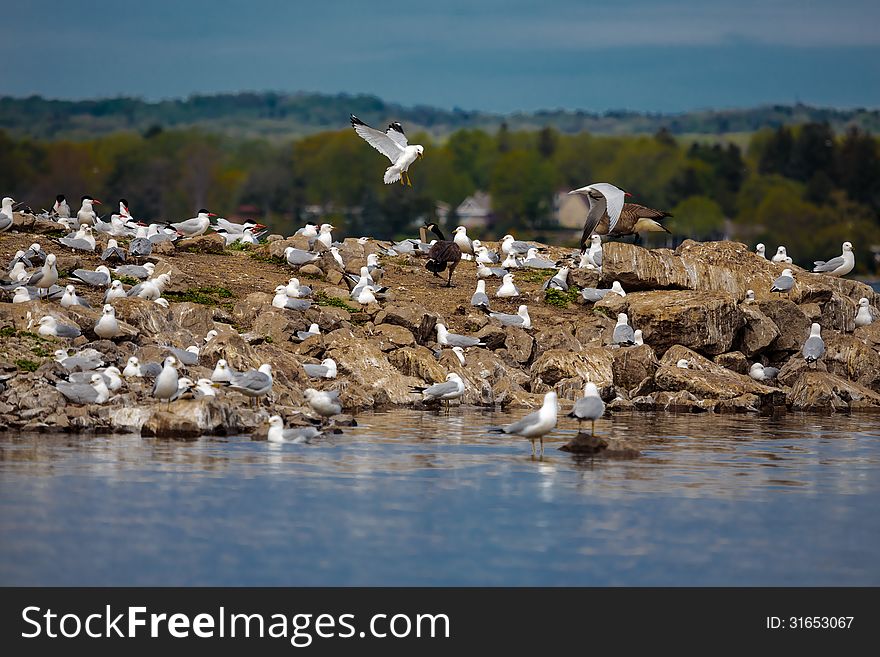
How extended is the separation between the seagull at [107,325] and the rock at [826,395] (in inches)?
381

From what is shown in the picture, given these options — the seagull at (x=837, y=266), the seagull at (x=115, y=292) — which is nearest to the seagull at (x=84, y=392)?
the seagull at (x=115, y=292)

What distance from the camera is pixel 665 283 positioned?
78.5 ft

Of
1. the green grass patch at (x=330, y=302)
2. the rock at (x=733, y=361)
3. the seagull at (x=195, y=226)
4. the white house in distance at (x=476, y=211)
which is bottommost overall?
the rock at (x=733, y=361)

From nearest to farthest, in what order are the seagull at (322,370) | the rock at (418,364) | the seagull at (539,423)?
the seagull at (539,423) → the seagull at (322,370) → the rock at (418,364)

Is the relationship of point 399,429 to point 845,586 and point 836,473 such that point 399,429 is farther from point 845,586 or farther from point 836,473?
point 845,586

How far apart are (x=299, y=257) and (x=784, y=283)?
8.05 meters

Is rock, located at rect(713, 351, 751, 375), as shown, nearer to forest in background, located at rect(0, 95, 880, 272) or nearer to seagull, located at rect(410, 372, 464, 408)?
seagull, located at rect(410, 372, 464, 408)

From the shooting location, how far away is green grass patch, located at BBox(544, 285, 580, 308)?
24453 mm

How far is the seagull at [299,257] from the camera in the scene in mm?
24578

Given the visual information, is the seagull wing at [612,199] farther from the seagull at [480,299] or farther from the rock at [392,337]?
the rock at [392,337]

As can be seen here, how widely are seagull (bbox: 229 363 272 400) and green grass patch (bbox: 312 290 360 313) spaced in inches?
208

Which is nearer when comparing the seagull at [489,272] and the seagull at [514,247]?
the seagull at [489,272]

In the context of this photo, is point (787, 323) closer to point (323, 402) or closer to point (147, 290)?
point (323, 402)

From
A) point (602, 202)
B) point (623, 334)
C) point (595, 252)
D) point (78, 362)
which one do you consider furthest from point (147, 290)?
point (595, 252)
